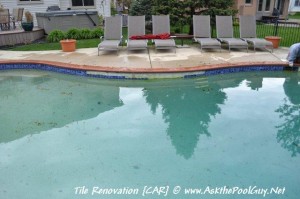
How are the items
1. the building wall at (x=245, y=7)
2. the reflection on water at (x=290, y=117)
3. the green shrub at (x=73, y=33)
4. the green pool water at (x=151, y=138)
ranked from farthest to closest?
the building wall at (x=245, y=7) < the green shrub at (x=73, y=33) < the reflection on water at (x=290, y=117) < the green pool water at (x=151, y=138)

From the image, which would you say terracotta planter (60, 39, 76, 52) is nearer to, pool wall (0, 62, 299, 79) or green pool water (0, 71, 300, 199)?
pool wall (0, 62, 299, 79)

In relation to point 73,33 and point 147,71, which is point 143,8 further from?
point 147,71

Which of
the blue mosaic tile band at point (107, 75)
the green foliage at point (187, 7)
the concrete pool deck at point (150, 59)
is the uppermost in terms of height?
the green foliage at point (187, 7)

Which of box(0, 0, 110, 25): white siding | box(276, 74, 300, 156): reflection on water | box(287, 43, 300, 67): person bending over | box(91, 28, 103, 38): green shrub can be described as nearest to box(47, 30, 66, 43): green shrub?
box(91, 28, 103, 38): green shrub

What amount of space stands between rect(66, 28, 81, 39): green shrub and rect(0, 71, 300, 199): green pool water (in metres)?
4.35

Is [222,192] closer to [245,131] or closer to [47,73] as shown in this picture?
[245,131]

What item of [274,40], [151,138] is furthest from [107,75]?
[274,40]

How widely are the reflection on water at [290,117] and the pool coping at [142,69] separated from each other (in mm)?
922

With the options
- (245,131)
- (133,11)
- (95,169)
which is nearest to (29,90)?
(95,169)

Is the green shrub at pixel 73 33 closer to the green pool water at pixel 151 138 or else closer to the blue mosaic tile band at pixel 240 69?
the green pool water at pixel 151 138

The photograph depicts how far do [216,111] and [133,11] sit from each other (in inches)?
352

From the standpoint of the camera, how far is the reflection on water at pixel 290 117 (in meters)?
4.76

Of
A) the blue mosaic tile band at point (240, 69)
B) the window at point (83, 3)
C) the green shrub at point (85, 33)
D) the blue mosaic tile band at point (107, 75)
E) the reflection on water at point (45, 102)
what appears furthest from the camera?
the window at point (83, 3)

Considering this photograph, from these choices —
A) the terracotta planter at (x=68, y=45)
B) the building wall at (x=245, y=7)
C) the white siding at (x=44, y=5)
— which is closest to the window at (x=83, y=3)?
the white siding at (x=44, y=5)
